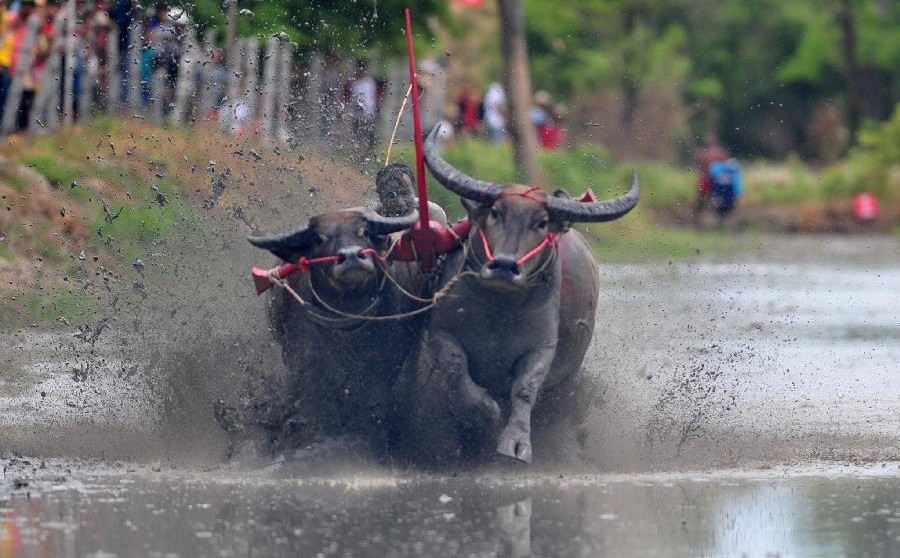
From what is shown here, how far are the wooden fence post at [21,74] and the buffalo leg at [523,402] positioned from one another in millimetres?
12062

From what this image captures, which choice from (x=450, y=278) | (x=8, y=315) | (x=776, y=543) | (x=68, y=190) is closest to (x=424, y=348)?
(x=450, y=278)

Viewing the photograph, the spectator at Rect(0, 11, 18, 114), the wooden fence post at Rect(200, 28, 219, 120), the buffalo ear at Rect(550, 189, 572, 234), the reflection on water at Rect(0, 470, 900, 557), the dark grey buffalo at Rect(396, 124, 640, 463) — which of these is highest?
the spectator at Rect(0, 11, 18, 114)

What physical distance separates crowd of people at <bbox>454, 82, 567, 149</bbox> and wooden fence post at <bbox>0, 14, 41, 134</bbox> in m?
10.4

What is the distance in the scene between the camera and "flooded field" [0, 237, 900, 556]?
390 inches

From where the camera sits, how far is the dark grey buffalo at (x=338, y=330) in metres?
11.9

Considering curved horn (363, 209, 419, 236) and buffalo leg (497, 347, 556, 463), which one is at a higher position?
curved horn (363, 209, 419, 236)

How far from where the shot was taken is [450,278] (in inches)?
478

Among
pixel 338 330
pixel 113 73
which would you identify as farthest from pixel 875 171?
pixel 338 330

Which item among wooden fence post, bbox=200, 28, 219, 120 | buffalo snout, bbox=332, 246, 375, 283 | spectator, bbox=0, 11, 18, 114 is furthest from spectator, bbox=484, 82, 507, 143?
buffalo snout, bbox=332, 246, 375, 283

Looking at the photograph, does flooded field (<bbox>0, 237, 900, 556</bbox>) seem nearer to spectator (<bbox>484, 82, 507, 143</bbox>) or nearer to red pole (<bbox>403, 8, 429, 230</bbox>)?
red pole (<bbox>403, 8, 429, 230</bbox>)

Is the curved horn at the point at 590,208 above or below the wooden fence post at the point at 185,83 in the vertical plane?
below

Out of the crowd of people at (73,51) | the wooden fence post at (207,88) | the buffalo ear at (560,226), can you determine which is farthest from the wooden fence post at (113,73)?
the buffalo ear at (560,226)

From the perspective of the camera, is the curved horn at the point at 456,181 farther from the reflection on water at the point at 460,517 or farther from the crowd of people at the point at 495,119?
the crowd of people at the point at 495,119

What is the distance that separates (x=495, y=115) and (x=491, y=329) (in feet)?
75.3
